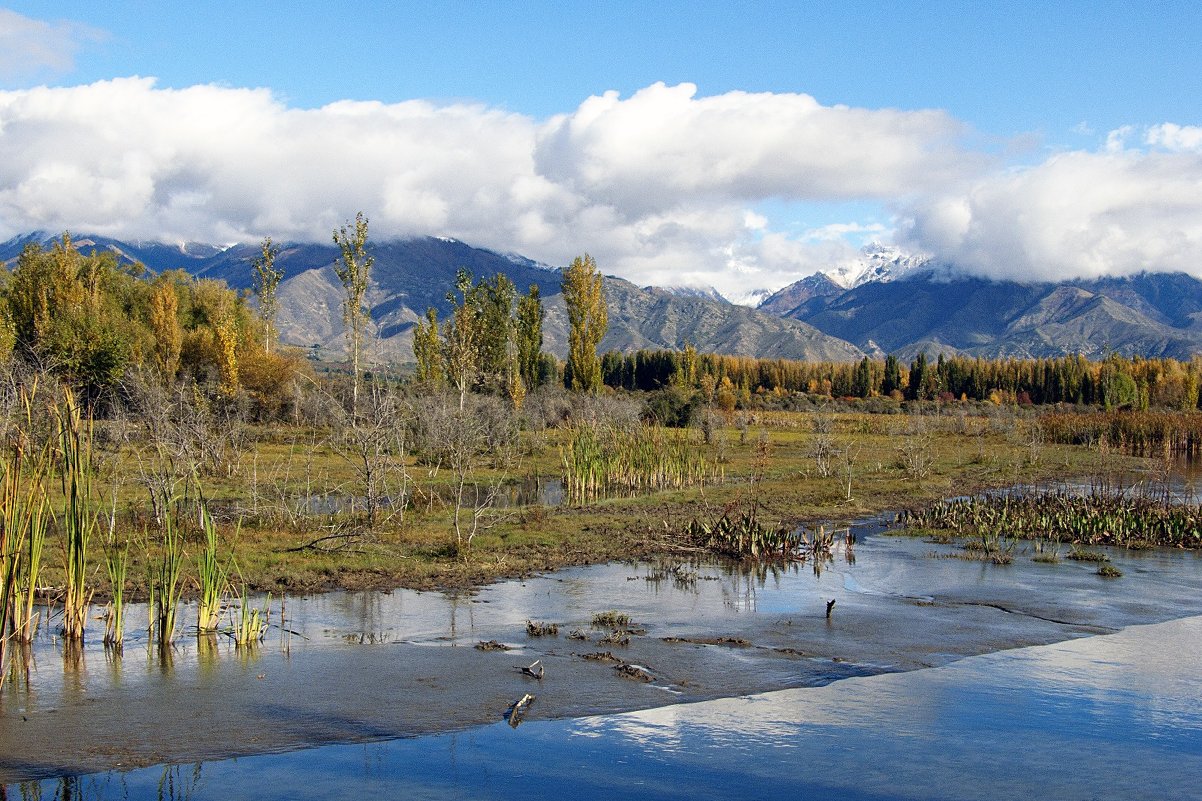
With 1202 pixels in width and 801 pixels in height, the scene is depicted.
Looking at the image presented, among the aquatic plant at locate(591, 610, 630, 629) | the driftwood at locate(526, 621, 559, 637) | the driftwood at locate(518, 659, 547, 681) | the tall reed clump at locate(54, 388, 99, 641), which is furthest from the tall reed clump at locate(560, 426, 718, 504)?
the tall reed clump at locate(54, 388, 99, 641)

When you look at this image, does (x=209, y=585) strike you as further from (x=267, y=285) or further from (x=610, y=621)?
(x=267, y=285)

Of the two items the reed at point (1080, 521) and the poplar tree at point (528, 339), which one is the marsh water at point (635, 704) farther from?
the poplar tree at point (528, 339)

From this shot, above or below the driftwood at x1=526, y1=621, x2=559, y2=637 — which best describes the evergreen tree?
above

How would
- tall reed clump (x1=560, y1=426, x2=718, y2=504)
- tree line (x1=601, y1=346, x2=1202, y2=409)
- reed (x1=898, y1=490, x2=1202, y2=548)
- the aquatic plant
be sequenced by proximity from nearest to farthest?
1. the aquatic plant
2. reed (x1=898, y1=490, x2=1202, y2=548)
3. tall reed clump (x1=560, y1=426, x2=718, y2=504)
4. tree line (x1=601, y1=346, x2=1202, y2=409)

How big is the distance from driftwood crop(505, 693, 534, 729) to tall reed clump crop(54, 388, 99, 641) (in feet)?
16.0

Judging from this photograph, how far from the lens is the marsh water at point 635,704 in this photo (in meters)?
8.70

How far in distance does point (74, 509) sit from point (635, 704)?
6.45m

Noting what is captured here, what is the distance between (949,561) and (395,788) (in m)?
15.8

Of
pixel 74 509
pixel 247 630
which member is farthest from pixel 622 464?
pixel 74 509

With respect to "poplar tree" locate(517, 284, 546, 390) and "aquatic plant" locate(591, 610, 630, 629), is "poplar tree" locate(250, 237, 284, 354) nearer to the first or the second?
"poplar tree" locate(517, 284, 546, 390)

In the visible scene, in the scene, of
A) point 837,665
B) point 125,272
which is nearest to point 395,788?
point 837,665

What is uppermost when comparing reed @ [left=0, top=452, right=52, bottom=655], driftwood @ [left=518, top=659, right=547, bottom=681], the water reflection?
reed @ [left=0, top=452, right=52, bottom=655]

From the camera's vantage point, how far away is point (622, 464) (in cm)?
3259

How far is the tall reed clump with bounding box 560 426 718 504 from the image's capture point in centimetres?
3081
